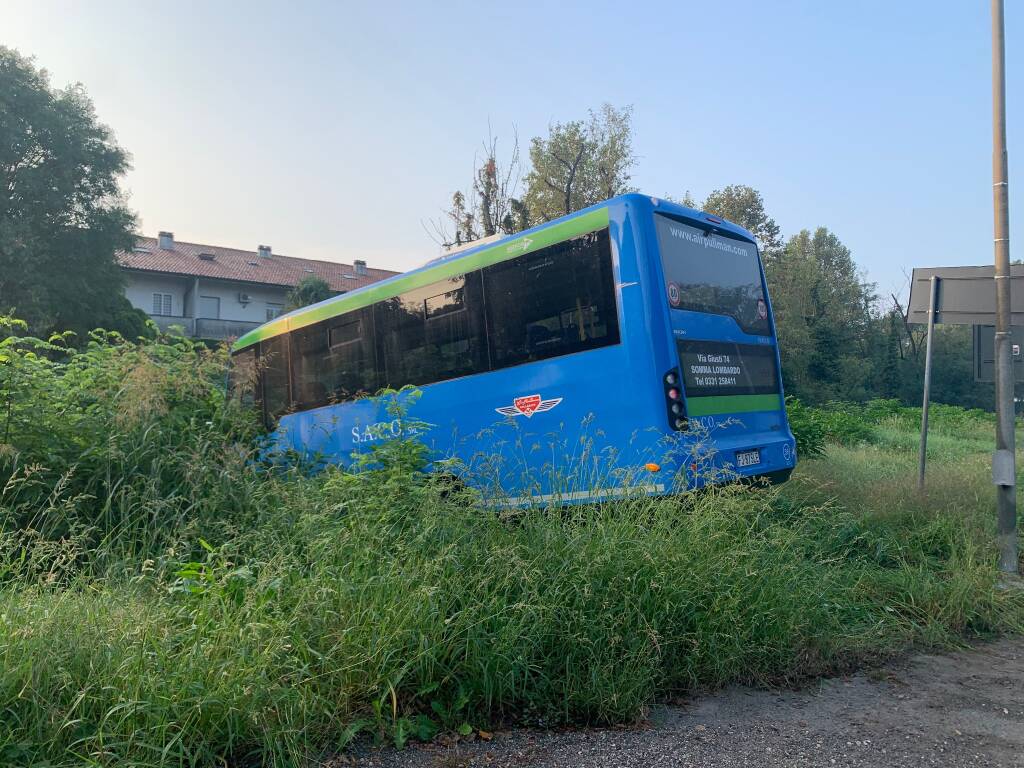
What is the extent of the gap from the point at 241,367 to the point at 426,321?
2.36 m

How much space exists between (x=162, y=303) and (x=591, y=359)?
43.9 meters

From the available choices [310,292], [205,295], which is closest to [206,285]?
[205,295]

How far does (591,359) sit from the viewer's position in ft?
24.1

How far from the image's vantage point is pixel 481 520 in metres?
4.83

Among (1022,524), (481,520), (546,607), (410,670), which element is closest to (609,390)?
(481,520)

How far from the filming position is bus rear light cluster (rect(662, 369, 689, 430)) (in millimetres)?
6930

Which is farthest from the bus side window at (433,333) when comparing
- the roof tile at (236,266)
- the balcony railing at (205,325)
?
the roof tile at (236,266)

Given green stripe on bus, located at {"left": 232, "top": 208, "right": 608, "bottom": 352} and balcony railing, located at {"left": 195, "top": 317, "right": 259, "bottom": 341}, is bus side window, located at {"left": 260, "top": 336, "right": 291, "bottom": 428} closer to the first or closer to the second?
green stripe on bus, located at {"left": 232, "top": 208, "right": 608, "bottom": 352}

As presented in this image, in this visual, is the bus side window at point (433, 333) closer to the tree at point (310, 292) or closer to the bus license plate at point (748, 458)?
the bus license plate at point (748, 458)

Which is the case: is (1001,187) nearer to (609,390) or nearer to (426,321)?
(609,390)

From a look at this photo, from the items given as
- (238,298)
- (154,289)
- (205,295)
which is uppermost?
(154,289)

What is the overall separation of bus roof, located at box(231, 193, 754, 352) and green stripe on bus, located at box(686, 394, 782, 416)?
182cm

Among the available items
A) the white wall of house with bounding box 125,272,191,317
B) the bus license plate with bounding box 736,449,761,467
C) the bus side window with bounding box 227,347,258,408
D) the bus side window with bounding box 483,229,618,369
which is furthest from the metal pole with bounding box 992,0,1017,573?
the white wall of house with bounding box 125,272,191,317

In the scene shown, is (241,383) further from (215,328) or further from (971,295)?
(215,328)
